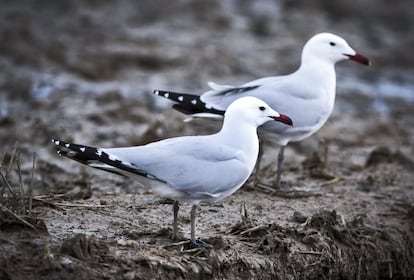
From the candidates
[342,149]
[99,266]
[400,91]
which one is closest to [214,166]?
[99,266]

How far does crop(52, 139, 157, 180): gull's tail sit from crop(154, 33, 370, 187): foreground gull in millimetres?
1880

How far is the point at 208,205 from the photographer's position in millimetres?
7805

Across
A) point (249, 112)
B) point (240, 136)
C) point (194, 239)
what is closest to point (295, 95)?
point (249, 112)

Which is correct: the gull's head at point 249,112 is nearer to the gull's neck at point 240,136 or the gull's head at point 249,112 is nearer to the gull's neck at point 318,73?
the gull's neck at point 240,136

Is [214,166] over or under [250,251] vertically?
over

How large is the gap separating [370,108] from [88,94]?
4120 millimetres

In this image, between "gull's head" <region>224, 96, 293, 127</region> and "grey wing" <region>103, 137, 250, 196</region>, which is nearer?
"grey wing" <region>103, 137, 250, 196</region>

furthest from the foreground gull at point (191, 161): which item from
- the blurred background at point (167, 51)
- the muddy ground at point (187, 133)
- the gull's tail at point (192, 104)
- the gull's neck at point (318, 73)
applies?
the blurred background at point (167, 51)

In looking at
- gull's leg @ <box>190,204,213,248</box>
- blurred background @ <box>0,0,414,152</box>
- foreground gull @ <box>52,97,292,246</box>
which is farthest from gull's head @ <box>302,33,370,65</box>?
blurred background @ <box>0,0,414,152</box>

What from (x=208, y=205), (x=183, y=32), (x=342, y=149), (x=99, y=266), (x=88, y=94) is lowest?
(x=99, y=266)

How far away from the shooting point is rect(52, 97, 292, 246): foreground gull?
20.4ft

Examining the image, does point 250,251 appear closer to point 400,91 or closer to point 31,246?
point 31,246

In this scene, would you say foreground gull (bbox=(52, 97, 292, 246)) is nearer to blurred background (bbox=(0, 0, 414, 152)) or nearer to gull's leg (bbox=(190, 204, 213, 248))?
gull's leg (bbox=(190, 204, 213, 248))

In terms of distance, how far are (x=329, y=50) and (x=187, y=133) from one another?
289 cm
